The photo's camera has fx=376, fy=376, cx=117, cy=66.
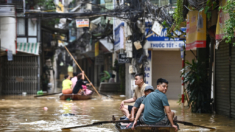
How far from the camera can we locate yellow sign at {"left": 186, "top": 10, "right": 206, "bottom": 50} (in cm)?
1135

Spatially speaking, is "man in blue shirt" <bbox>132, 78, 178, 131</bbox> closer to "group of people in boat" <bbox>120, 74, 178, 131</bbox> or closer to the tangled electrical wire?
"group of people in boat" <bbox>120, 74, 178, 131</bbox>

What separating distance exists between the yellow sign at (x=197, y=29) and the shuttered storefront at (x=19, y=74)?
1409 cm

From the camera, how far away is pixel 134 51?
19781 millimetres

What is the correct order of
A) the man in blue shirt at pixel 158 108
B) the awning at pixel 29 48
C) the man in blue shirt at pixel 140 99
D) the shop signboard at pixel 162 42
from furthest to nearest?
the awning at pixel 29 48 < the shop signboard at pixel 162 42 < the man in blue shirt at pixel 140 99 < the man in blue shirt at pixel 158 108

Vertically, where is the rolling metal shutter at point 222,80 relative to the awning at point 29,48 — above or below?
below

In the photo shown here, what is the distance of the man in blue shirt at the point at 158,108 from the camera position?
710 cm

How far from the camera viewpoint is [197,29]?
458 inches

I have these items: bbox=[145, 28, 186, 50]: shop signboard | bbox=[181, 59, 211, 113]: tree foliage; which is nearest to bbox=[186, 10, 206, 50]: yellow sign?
bbox=[181, 59, 211, 113]: tree foliage

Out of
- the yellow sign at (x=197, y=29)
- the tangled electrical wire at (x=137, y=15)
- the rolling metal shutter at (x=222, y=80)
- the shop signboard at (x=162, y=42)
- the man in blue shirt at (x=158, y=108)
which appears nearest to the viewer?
the man in blue shirt at (x=158, y=108)

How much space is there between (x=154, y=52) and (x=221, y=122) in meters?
10.1

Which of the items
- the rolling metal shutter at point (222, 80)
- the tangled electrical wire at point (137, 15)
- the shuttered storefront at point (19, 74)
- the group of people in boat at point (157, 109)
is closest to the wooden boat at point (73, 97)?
the tangled electrical wire at point (137, 15)

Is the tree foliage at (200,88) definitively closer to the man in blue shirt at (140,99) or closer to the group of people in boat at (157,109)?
the man in blue shirt at (140,99)

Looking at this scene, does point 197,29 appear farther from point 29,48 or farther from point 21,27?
point 21,27

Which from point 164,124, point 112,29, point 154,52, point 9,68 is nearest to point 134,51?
point 154,52
